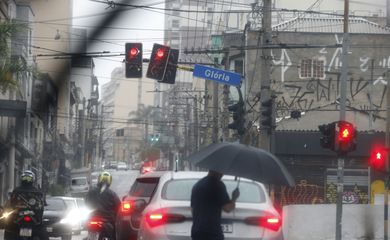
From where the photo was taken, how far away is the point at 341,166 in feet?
65.9

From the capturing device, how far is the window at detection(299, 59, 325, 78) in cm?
5000

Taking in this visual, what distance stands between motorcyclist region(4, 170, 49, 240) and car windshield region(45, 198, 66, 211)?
39.1 ft

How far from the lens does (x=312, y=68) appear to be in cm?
5009

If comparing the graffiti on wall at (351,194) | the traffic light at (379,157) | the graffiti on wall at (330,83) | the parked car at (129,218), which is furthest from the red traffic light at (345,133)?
the graffiti on wall at (330,83)

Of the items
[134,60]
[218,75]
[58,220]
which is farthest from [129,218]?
[58,220]

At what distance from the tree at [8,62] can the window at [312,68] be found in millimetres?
38415

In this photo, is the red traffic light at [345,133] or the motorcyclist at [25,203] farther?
the red traffic light at [345,133]

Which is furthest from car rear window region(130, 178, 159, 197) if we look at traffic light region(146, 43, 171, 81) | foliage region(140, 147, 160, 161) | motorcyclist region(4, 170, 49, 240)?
foliage region(140, 147, 160, 161)

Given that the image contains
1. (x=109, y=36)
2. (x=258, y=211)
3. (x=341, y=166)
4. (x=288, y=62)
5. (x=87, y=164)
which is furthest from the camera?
(x=87, y=164)

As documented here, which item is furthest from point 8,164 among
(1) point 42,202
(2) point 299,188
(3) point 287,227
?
(1) point 42,202

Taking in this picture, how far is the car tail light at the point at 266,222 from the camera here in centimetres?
998

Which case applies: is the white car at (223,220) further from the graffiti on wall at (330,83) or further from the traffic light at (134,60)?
the graffiti on wall at (330,83)

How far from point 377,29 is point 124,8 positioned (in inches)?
1966

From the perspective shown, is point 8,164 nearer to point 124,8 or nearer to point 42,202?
point 42,202
